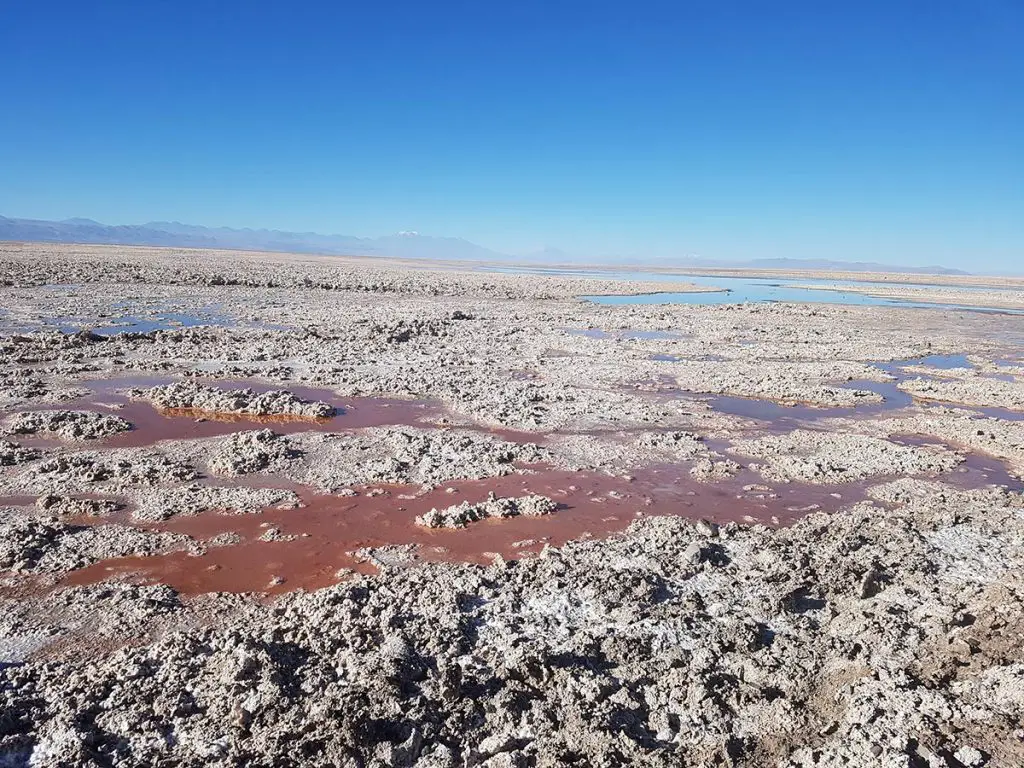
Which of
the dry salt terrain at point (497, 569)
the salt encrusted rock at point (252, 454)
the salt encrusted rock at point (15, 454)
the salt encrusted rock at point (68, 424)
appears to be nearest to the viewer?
the dry salt terrain at point (497, 569)

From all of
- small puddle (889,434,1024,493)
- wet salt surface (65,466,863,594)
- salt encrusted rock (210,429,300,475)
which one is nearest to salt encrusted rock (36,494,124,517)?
wet salt surface (65,466,863,594)

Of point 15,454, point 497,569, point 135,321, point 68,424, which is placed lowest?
point 497,569

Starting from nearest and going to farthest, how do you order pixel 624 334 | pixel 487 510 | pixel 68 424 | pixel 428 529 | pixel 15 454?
pixel 428 529
pixel 487 510
pixel 15 454
pixel 68 424
pixel 624 334

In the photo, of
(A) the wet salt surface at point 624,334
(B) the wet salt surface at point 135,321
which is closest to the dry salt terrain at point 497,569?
(B) the wet salt surface at point 135,321

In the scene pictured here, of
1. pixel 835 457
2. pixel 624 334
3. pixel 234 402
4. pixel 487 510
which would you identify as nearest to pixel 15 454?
pixel 234 402

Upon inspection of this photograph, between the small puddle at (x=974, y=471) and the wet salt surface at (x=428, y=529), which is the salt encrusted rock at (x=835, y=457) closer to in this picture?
the small puddle at (x=974, y=471)

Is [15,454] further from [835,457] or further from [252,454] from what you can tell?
[835,457]

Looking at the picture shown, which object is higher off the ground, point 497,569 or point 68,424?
point 68,424
